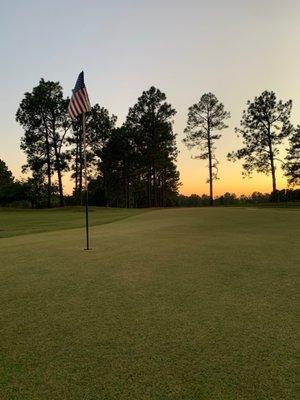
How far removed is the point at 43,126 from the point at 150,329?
193 ft

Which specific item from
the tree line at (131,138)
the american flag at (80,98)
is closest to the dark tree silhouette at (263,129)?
the tree line at (131,138)

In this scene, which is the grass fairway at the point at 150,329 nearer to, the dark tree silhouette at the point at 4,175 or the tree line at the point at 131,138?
the tree line at the point at 131,138

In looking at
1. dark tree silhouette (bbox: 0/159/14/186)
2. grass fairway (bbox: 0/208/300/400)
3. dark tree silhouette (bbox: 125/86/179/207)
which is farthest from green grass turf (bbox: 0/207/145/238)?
dark tree silhouette (bbox: 0/159/14/186)

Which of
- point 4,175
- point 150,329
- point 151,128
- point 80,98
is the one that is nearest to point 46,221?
point 80,98

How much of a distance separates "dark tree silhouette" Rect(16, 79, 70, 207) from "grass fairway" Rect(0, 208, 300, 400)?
52630mm

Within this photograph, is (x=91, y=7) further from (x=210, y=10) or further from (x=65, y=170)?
(x=65, y=170)

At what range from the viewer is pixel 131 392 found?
123 inches

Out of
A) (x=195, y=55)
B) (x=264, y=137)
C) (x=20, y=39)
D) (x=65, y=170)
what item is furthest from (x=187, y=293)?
(x=65, y=170)

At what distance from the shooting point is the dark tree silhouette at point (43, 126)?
58906mm

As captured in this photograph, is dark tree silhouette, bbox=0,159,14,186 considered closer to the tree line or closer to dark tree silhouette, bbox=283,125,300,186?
the tree line

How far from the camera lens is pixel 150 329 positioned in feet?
14.6

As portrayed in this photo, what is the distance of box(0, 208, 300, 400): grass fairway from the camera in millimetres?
3219

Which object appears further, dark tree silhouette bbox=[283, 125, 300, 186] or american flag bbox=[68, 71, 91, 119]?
dark tree silhouette bbox=[283, 125, 300, 186]

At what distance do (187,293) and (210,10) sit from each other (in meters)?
22.0
